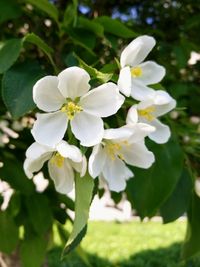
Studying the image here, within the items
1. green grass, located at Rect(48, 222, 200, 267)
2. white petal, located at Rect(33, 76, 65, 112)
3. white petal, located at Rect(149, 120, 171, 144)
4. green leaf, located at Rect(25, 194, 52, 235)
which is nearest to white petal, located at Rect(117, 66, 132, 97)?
white petal, located at Rect(33, 76, 65, 112)

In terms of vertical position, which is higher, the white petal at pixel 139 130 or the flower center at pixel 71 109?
the flower center at pixel 71 109

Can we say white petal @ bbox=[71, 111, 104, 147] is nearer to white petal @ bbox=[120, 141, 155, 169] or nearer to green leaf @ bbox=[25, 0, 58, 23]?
white petal @ bbox=[120, 141, 155, 169]

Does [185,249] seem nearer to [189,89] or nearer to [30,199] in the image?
[30,199]

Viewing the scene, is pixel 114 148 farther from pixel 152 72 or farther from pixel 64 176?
pixel 152 72

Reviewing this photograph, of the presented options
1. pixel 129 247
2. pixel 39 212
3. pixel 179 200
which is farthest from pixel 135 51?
pixel 129 247

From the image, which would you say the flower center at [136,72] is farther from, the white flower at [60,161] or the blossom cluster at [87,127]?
the white flower at [60,161]

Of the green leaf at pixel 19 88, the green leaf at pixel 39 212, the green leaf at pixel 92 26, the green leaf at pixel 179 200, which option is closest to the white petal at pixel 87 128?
the green leaf at pixel 19 88
